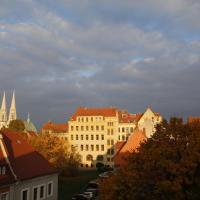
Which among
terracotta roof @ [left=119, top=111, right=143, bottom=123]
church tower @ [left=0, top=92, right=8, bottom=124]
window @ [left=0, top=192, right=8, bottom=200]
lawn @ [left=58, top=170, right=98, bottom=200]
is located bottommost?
lawn @ [left=58, top=170, right=98, bottom=200]

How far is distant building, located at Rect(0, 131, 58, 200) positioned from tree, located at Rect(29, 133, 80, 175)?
1883 centimetres

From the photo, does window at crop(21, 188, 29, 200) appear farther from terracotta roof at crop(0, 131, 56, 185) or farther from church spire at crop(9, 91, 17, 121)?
church spire at crop(9, 91, 17, 121)

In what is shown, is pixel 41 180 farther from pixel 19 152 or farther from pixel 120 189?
pixel 120 189

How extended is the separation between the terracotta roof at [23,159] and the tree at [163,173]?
14.6m


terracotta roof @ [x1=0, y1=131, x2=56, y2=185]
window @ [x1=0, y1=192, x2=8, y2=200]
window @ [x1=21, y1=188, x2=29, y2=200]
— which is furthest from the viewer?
terracotta roof @ [x1=0, y1=131, x2=56, y2=185]

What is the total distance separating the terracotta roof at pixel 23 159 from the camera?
133 ft

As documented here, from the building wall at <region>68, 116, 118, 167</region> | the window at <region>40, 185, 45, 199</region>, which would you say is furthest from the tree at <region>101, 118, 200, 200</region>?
the building wall at <region>68, 116, 118, 167</region>

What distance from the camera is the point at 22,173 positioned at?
4009cm

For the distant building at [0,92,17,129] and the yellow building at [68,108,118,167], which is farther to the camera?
the distant building at [0,92,17,129]

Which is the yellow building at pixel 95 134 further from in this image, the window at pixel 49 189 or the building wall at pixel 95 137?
the window at pixel 49 189

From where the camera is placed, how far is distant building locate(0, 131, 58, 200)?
1481 inches

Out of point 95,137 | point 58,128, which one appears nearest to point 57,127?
point 58,128

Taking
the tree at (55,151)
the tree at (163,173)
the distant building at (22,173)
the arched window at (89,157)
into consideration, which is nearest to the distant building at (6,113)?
the arched window at (89,157)

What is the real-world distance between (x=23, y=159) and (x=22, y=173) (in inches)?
156
